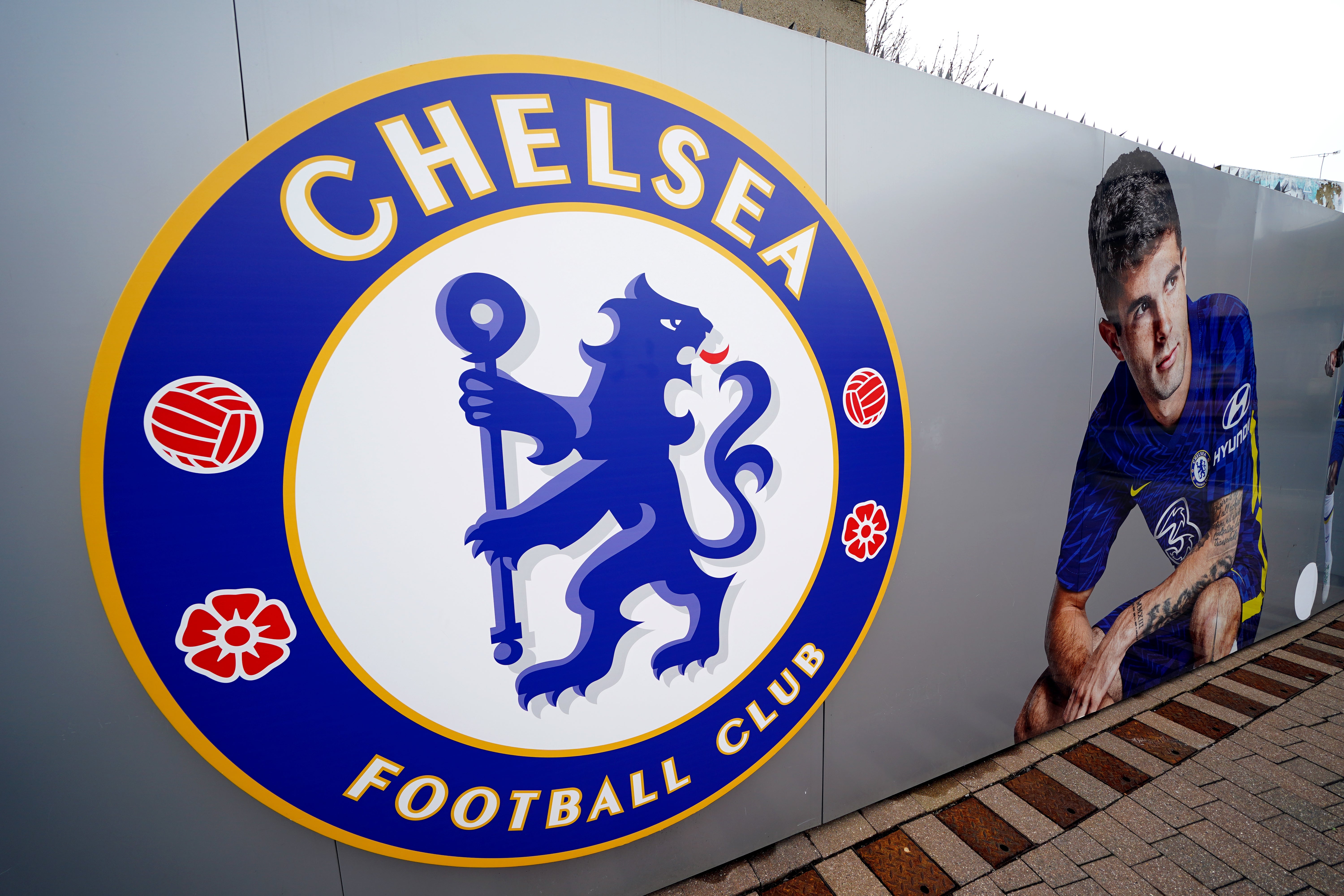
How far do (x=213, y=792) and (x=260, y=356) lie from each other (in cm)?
106

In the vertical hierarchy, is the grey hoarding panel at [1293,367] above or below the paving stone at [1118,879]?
above

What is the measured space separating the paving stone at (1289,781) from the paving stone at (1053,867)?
1.14 m

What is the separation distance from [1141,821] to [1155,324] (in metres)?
2.26

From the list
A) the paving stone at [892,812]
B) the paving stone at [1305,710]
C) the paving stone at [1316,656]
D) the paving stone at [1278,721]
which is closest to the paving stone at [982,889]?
the paving stone at [892,812]

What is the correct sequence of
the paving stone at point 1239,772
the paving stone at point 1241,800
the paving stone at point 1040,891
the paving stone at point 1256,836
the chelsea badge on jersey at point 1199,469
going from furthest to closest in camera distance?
the chelsea badge on jersey at point 1199,469
the paving stone at point 1239,772
the paving stone at point 1241,800
the paving stone at point 1256,836
the paving stone at point 1040,891

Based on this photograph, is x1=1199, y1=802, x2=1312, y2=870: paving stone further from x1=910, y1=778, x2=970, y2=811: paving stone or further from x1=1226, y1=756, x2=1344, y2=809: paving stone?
x1=910, y1=778, x2=970, y2=811: paving stone

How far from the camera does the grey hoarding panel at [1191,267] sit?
2.50 meters

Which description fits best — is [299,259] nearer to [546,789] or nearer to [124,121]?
[124,121]

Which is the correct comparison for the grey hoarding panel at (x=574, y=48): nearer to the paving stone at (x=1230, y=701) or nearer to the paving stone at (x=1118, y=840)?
the paving stone at (x=1118, y=840)

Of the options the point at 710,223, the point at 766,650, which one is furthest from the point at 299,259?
the point at 766,650

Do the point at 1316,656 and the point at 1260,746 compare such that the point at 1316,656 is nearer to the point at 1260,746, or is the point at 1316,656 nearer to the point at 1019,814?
the point at 1260,746

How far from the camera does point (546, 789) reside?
145 centimetres

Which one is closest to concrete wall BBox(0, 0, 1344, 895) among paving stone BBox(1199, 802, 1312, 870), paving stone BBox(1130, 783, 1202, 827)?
paving stone BBox(1130, 783, 1202, 827)

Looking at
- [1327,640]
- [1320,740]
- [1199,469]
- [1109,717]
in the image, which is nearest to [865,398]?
[1109,717]
